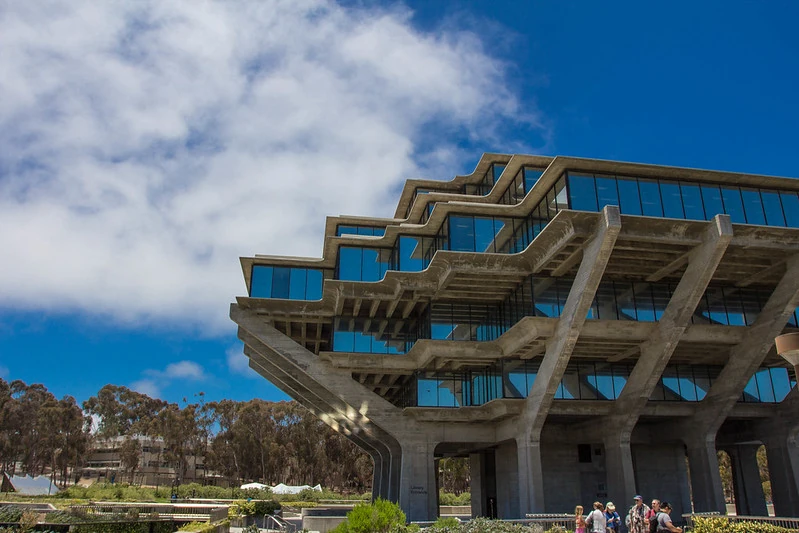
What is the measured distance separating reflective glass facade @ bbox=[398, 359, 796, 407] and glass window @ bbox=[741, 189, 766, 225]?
9353 mm

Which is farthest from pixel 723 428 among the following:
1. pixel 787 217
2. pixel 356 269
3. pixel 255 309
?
pixel 255 309

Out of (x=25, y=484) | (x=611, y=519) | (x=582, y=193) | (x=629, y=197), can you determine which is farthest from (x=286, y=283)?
(x=25, y=484)

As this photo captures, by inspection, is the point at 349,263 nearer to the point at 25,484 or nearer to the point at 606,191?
the point at 606,191

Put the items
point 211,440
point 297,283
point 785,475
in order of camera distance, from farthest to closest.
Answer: point 211,440, point 297,283, point 785,475

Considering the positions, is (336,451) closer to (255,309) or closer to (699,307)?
(255,309)

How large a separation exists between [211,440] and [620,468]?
69.0 metres

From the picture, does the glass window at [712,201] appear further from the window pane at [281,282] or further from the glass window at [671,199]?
the window pane at [281,282]

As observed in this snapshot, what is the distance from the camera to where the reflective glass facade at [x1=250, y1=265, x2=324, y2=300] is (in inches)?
1544

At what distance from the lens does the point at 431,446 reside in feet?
122

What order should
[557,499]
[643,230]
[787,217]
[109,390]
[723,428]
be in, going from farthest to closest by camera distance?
1. [109,390]
2. [723,428]
3. [557,499]
4. [787,217]
5. [643,230]

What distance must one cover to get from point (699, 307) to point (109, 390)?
86.6 m

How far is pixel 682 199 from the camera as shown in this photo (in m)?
30.0

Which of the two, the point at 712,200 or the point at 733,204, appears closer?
the point at 712,200

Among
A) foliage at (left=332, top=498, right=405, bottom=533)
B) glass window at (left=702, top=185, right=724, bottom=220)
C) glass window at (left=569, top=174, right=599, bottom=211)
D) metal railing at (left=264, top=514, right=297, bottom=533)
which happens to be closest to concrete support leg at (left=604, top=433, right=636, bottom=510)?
glass window at (left=702, top=185, right=724, bottom=220)
